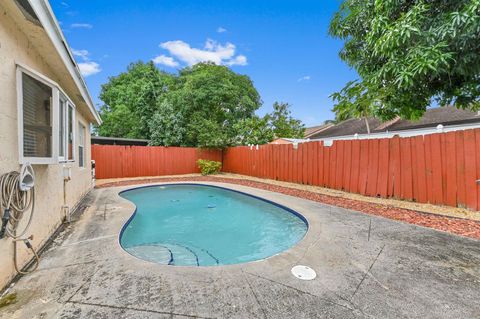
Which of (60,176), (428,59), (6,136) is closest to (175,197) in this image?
(60,176)

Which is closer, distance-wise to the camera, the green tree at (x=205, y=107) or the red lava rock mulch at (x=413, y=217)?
the red lava rock mulch at (x=413, y=217)

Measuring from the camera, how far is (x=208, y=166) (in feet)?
43.2

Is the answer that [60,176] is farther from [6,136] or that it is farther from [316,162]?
[316,162]

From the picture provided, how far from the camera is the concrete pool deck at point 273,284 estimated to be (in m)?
1.81

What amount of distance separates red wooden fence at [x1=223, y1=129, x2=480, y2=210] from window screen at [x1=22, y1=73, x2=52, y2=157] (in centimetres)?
700

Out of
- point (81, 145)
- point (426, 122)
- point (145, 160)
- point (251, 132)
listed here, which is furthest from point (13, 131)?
point (426, 122)

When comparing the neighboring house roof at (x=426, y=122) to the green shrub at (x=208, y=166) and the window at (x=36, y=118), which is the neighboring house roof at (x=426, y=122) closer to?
the green shrub at (x=208, y=166)

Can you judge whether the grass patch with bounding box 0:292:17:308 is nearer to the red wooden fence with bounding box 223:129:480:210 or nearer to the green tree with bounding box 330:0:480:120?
the green tree with bounding box 330:0:480:120

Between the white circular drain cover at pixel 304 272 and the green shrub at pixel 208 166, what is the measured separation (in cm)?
1094

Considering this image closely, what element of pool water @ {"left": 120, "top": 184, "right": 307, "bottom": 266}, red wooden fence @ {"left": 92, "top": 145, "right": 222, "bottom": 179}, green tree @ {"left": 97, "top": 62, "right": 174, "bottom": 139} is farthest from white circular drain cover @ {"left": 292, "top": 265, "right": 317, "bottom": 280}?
green tree @ {"left": 97, "top": 62, "right": 174, "bottom": 139}

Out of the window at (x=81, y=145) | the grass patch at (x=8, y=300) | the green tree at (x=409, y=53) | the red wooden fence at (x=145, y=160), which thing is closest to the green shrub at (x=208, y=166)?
the red wooden fence at (x=145, y=160)

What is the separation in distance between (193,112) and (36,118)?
14.1 meters

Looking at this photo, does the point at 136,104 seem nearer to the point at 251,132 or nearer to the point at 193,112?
the point at 193,112

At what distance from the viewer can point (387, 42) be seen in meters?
3.49
